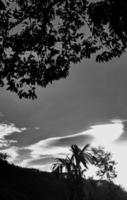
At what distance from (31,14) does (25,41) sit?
4.03 feet

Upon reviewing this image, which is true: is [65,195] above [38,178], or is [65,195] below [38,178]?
below

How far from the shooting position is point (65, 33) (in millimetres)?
12570

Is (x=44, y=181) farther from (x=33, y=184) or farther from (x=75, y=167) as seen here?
(x=75, y=167)

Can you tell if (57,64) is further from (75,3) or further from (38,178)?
(38,178)

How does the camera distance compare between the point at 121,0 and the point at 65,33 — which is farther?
the point at 65,33

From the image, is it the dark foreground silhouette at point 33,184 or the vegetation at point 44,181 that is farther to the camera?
the dark foreground silhouette at point 33,184

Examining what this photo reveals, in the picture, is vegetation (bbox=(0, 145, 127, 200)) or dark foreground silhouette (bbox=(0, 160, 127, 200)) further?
dark foreground silhouette (bbox=(0, 160, 127, 200))

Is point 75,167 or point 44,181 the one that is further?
point 44,181

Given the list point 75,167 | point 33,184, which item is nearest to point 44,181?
point 33,184

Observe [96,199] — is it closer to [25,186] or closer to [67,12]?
[25,186]

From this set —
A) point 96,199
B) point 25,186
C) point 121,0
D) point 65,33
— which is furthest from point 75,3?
point 96,199

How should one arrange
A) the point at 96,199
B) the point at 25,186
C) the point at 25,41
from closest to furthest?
the point at 25,41
the point at 25,186
the point at 96,199

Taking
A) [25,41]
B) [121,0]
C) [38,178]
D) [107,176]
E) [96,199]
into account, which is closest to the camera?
[121,0]

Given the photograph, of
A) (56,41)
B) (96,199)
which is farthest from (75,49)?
(96,199)
